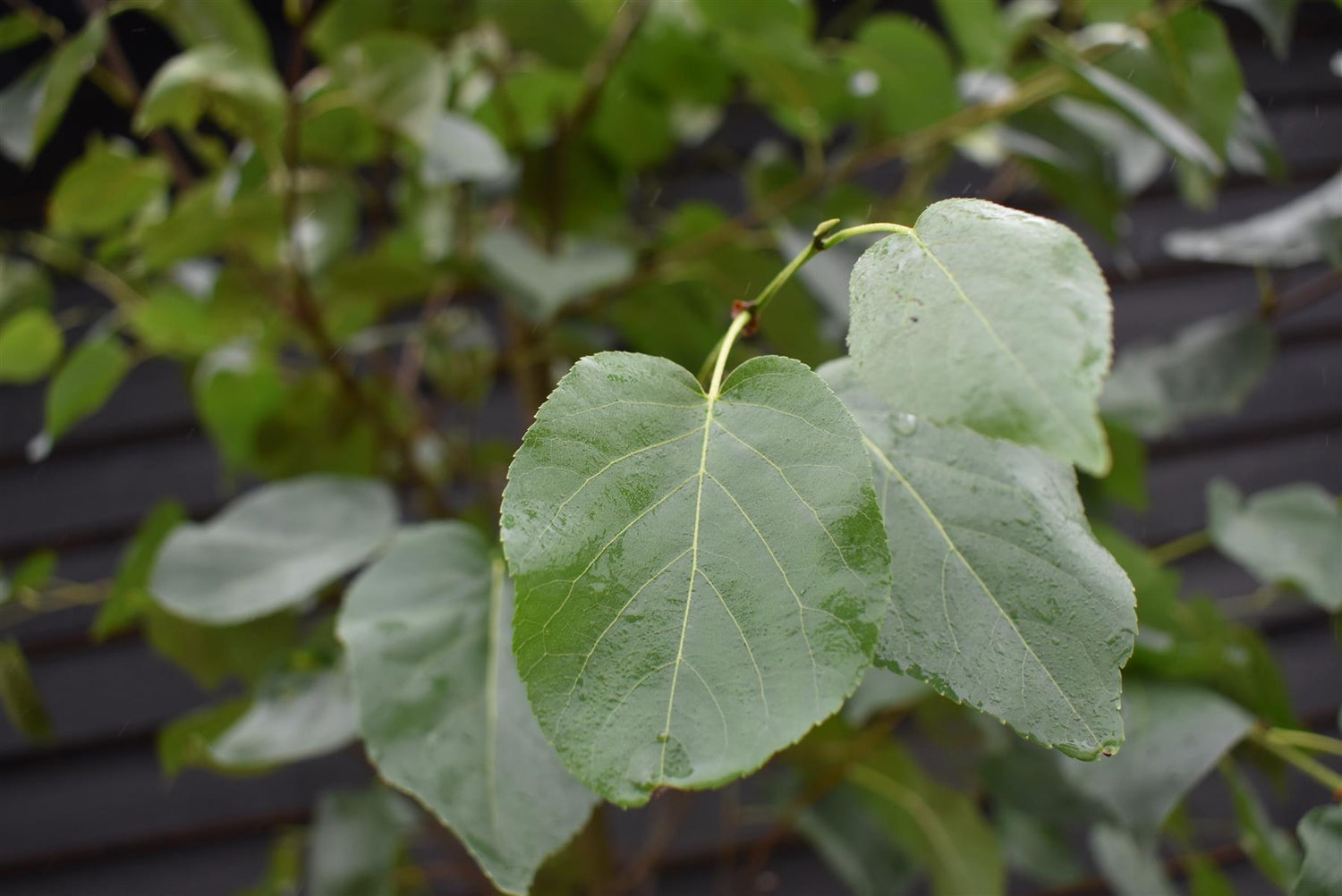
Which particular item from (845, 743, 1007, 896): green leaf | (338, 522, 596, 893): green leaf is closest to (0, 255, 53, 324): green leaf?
(338, 522, 596, 893): green leaf

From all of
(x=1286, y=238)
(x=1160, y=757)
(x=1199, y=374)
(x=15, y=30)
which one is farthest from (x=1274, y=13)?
(x=15, y=30)

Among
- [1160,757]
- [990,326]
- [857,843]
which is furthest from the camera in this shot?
[857,843]

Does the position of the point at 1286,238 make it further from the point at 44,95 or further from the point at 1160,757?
the point at 44,95

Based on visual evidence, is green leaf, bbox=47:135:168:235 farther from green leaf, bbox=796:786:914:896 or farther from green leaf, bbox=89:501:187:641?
green leaf, bbox=796:786:914:896

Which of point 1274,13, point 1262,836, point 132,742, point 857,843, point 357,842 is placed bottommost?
point 132,742

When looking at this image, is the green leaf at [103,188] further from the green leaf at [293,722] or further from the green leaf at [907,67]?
the green leaf at [907,67]

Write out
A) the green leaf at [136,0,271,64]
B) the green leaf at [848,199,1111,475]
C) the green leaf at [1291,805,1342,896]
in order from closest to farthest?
the green leaf at [848,199,1111,475], the green leaf at [1291,805,1342,896], the green leaf at [136,0,271,64]

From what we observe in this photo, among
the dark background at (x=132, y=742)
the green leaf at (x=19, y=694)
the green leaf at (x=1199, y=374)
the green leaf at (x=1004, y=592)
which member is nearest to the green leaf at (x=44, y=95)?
the green leaf at (x=19, y=694)
